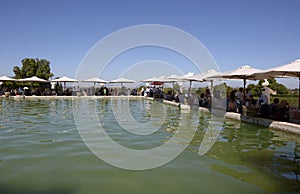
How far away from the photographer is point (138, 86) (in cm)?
3547

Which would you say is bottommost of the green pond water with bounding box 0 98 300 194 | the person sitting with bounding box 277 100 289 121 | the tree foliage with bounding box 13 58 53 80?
the green pond water with bounding box 0 98 300 194

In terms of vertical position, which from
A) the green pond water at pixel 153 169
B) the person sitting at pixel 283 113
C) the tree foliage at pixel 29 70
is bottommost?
the green pond water at pixel 153 169

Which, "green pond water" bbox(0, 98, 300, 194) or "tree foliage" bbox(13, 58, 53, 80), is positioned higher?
"tree foliage" bbox(13, 58, 53, 80)

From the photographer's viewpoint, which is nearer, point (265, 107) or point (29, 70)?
point (265, 107)

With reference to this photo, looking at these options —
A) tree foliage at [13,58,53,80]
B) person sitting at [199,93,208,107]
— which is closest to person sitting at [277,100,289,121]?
person sitting at [199,93,208,107]

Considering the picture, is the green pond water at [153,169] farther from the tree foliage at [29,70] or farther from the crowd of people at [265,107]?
the tree foliage at [29,70]

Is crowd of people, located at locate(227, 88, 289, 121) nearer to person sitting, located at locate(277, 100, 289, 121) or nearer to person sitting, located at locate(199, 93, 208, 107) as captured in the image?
person sitting, located at locate(277, 100, 289, 121)

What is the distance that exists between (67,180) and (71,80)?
27.2m

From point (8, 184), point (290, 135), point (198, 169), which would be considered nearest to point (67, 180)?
point (8, 184)

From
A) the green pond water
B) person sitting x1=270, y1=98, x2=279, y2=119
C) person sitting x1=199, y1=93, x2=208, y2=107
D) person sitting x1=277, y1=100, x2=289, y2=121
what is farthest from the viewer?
person sitting x1=199, y1=93, x2=208, y2=107

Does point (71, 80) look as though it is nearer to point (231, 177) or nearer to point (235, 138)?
point (235, 138)

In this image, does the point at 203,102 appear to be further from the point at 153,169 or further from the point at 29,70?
the point at 29,70

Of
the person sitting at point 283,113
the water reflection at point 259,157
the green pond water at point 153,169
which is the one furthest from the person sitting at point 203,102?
the green pond water at point 153,169

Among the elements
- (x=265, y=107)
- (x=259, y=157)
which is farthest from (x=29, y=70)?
(x=259, y=157)
